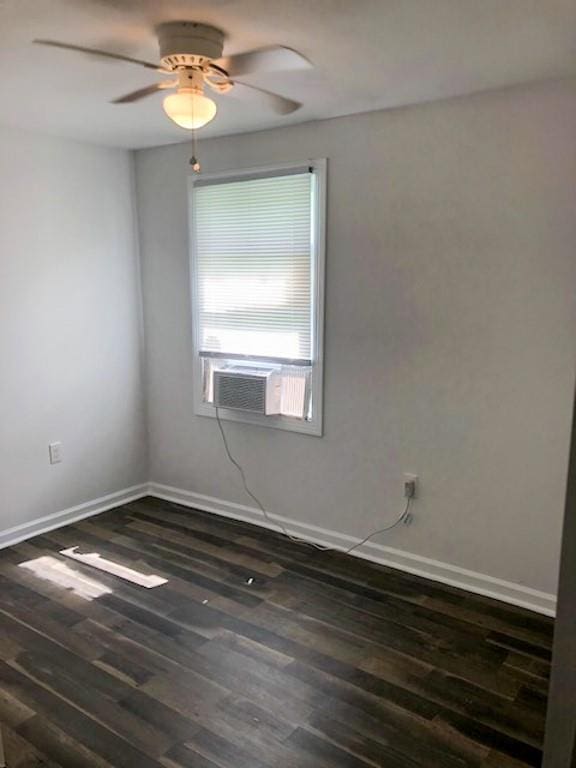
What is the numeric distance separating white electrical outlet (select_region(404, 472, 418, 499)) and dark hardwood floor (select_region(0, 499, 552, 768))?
439 millimetres

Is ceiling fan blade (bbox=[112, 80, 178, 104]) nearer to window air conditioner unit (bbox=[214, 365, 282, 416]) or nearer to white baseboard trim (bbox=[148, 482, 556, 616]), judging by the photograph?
window air conditioner unit (bbox=[214, 365, 282, 416])

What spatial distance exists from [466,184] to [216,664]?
237 centimetres

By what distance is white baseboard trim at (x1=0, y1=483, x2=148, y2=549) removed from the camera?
351cm

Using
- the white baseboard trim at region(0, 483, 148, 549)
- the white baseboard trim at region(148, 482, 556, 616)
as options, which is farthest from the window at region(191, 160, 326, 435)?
the white baseboard trim at region(0, 483, 148, 549)

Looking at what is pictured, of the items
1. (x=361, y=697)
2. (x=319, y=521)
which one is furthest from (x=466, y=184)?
(x=361, y=697)

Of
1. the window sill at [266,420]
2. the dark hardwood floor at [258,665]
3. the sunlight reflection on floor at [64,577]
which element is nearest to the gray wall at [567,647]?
the dark hardwood floor at [258,665]

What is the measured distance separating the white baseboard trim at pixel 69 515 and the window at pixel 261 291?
2.99 feet

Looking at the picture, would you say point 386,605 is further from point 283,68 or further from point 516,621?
point 283,68

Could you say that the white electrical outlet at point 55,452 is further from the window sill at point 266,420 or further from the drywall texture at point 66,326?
the window sill at point 266,420

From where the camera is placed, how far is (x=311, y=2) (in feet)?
5.78

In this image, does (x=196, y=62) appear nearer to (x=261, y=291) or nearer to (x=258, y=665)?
(x=261, y=291)

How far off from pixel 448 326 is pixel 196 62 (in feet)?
5.29

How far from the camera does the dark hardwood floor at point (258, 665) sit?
1992 millimetres

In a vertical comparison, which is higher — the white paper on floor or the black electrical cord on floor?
the black electrical cord on floor
